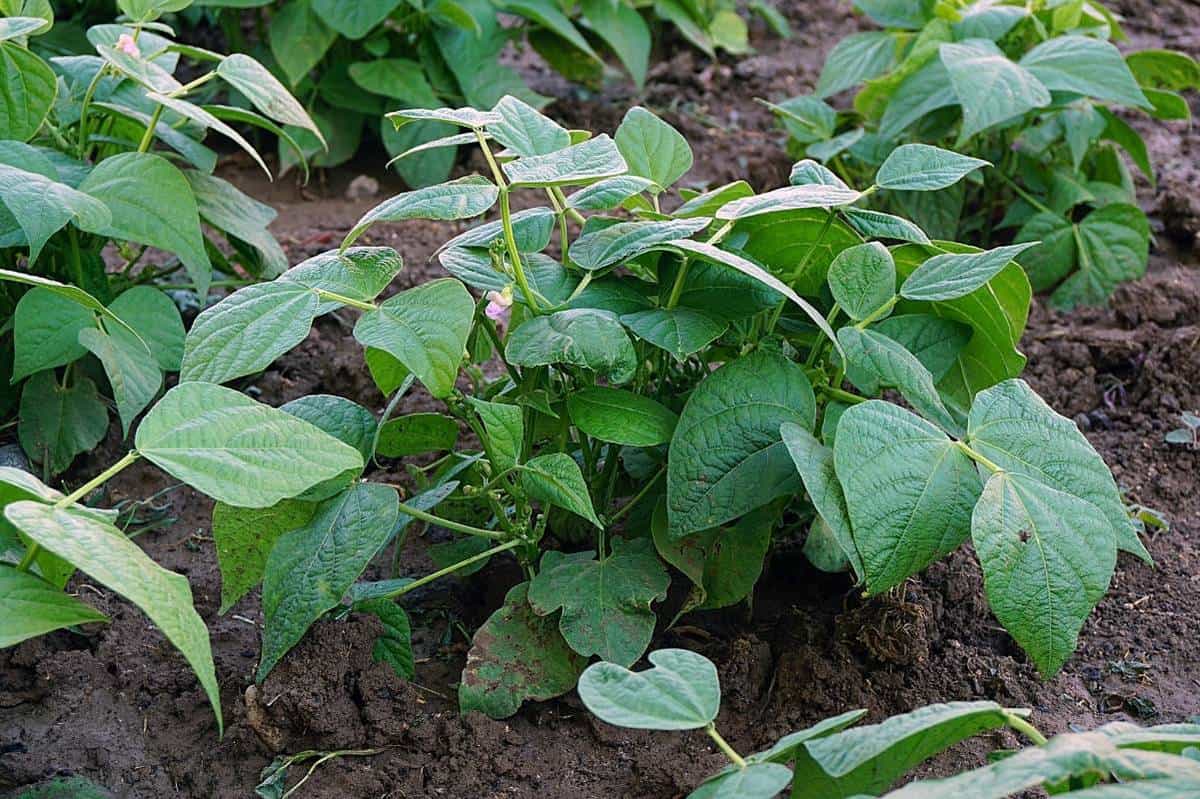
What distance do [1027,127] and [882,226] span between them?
1376mm

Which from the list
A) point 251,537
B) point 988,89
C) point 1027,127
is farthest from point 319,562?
point 1027,127

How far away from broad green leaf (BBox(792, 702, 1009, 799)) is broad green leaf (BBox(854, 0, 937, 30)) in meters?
2.24

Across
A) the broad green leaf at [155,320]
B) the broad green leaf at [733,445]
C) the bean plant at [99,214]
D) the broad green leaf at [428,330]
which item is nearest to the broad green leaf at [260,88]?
the bean plant at [99,214]

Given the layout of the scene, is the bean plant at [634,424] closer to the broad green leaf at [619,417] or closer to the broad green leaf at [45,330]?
the broad green leaf at [619,417]

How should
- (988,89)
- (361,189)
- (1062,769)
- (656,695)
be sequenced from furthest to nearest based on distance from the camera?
(361,189)
(988,89)
(656,695)
(1062,769)

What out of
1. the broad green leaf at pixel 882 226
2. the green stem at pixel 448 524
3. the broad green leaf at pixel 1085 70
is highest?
the broad green leaf at pixel 882 226

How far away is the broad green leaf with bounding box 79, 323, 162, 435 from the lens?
2010 mm

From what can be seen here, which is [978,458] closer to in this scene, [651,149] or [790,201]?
[790,201]

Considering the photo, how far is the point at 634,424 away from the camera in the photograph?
5.78 ft

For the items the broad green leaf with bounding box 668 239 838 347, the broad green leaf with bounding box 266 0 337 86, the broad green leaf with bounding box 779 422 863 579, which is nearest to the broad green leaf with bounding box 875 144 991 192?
the broad green leaf with bounding box 668 239 838 347

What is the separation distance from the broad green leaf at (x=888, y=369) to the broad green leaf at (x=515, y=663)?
557 mm

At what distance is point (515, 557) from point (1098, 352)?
1374 mm

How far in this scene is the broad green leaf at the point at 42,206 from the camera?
1.89m

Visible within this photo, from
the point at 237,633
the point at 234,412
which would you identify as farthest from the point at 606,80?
the point at 234,412
